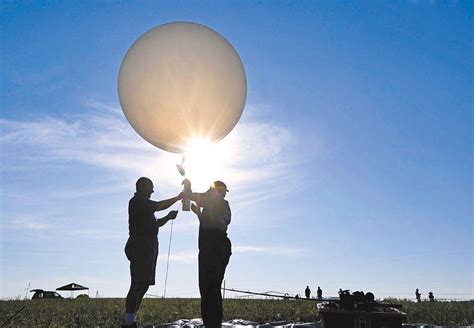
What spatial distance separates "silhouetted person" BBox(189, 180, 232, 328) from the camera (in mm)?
5262

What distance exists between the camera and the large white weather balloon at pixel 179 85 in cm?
536

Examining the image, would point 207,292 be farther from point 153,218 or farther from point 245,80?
point 245,80

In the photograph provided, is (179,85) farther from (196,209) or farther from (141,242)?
(141,242)

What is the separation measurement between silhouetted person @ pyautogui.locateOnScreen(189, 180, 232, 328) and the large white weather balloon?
76 cm

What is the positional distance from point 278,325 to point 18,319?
15.4 ft

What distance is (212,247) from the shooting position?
5.38 metres

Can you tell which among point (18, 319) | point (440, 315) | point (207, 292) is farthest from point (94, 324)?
point (440, 315)

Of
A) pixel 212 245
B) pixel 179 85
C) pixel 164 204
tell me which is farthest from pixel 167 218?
pixel 179 85

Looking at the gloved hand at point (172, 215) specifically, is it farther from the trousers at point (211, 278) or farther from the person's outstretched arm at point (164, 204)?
the trousers at point (211, 278)

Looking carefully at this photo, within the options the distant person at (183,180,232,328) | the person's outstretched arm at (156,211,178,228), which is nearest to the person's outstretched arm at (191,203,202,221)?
the distant person at (183,180,232,328)

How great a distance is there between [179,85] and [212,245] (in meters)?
2.06

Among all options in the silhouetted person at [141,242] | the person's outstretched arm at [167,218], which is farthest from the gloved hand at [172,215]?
the silhouetted person at [141,242]

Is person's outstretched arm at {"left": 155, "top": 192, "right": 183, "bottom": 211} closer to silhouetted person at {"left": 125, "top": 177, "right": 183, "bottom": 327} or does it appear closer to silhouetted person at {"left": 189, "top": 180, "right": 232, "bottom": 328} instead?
silhouetted person at {"left": 125, "top": 177, "right": 183, "bottom": 327}

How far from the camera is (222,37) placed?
19.2 feet
